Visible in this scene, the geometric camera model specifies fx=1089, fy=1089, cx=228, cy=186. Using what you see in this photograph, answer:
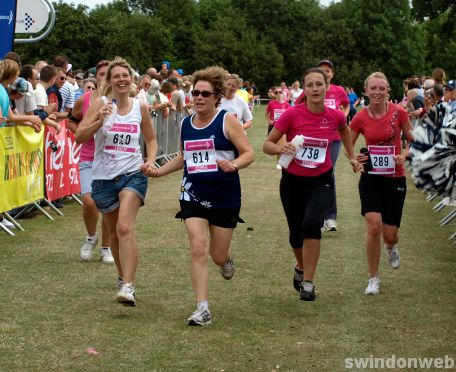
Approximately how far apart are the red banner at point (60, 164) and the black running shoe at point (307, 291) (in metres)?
6.16

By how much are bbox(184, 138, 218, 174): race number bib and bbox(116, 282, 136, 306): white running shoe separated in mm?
1062

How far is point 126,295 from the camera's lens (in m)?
8.48

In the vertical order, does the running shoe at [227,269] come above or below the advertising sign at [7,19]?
below

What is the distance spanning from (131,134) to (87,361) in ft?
9.03

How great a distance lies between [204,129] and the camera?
330 inches

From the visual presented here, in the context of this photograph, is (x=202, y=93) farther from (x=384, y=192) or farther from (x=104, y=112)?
(x=384, y=192)

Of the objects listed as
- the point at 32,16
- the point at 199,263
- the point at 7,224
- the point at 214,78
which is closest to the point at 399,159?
the point at 214,78

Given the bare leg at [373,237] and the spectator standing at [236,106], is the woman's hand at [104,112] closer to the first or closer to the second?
the bare leg at [373,237]

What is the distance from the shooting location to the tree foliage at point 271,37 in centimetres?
10106

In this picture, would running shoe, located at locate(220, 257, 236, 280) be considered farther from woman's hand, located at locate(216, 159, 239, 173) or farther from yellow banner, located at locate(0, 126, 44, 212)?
yellow banner, located at locate(0, 126, 44, 212)

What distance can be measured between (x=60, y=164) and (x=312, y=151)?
7.23 m

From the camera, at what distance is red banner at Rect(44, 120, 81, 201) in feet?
49.3

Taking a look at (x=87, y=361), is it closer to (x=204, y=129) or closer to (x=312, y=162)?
(x=204, y=129)

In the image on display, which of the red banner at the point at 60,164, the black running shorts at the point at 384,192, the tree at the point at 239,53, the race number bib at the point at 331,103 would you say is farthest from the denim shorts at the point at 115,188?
the tree at the point at 239,53
